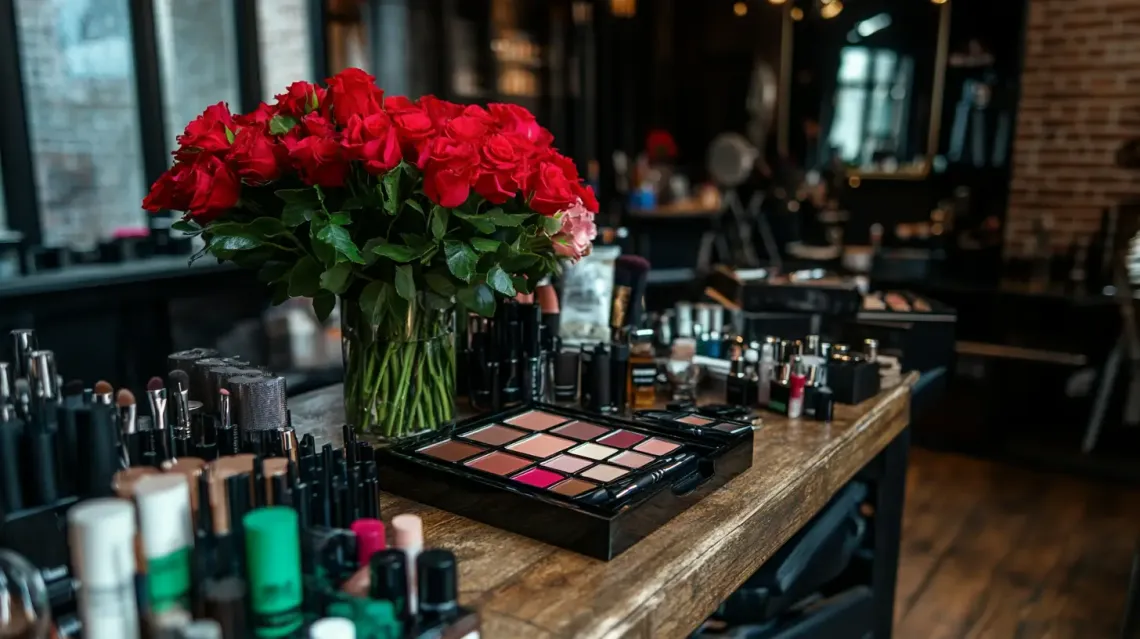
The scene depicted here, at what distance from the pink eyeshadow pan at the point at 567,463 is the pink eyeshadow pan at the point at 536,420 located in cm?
13

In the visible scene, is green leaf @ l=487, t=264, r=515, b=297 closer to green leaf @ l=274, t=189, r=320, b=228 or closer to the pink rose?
the pink rose

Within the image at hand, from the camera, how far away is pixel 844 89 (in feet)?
17.9

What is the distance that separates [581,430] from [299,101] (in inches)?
26.1

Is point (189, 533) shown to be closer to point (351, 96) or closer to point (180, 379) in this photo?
point (180, 379)

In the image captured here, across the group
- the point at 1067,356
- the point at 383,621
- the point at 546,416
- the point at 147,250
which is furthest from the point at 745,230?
the point at 383,621

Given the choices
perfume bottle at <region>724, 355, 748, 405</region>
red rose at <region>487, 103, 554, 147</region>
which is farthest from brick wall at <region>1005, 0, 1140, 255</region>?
red rose at <region>487, 103, 554, 147</region>

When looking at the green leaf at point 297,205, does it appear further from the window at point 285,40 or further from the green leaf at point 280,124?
the window at point 285,40

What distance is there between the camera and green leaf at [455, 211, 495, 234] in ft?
3.98

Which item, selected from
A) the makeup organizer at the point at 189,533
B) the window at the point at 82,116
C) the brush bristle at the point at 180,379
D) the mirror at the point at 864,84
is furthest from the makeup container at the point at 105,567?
the mirror at the point at 864,84

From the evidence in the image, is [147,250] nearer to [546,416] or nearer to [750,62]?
[546,416]

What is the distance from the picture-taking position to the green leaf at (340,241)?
1.18m

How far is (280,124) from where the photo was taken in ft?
4.13

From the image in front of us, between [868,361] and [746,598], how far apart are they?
53cm

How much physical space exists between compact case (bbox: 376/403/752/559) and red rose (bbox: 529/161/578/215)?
1.17ft
